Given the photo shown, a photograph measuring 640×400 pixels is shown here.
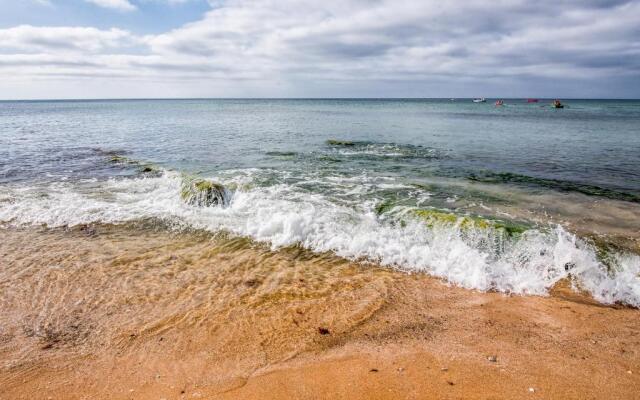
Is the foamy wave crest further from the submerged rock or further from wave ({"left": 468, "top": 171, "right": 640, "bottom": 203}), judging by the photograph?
wave ({"left": 468, "top": 171, "right": 640, "bottom": 203})

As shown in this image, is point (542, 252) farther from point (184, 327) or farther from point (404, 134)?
point (404, 134)

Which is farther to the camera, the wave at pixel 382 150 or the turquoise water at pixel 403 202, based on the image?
the wave at pixel 382 150

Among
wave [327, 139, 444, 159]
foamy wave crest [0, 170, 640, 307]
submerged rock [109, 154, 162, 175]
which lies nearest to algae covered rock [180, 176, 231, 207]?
foamy wave crest [0, 170, 640, 307]

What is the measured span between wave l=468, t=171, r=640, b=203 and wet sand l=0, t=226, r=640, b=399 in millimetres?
8856

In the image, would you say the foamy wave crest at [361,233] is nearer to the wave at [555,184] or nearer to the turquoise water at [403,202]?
the turquoise water at [403,202]

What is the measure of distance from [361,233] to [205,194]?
6192 mm

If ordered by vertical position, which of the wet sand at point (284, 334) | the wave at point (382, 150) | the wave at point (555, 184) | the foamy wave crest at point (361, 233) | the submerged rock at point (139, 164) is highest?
the wave at point (382, 150)

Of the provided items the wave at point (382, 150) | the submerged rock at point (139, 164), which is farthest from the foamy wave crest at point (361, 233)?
the wave at point (382, 150)

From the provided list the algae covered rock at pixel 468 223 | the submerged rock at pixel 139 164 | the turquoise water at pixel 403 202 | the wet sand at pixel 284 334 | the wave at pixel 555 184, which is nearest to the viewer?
the wet sand at pixel 284 334

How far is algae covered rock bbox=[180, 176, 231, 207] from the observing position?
43.5 feet

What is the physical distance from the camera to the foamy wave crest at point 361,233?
8.39 meters

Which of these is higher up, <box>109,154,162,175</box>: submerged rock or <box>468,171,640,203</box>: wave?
<box>109,154,162,175</box>: submerged rock

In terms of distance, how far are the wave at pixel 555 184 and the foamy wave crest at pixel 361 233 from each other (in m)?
6.11

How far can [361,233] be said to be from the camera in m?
10.4
